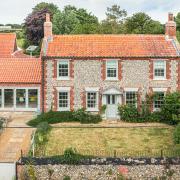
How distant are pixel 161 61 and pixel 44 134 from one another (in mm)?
13038

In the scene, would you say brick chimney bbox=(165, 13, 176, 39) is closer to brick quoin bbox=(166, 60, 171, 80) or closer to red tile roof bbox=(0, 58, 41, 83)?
brick quoin bbox=(166, 60, 171, 80)

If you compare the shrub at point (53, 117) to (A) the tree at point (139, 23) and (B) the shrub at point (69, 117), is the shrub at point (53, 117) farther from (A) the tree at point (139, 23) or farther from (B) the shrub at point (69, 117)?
(A) the tree at point (139, 23)

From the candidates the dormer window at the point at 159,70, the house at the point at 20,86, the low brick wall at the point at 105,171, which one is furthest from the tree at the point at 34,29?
the low brick wall at the point at 105,171

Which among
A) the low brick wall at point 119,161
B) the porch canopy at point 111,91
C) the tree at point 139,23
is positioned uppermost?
the tree at point 139,23

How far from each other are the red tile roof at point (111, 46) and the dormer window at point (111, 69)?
660 mm

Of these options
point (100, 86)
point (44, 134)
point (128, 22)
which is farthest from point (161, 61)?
point (128, 22)

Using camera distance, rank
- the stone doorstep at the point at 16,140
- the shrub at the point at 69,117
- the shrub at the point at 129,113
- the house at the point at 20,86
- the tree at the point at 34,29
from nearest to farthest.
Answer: the stone doorstep at the point at 16,140 → the shrub at the point at 69,117 → the shrub at the point at 129,113 → the house at the point at 20,86 → the tree at the point at 34,29

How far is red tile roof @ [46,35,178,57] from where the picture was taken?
1779 inches

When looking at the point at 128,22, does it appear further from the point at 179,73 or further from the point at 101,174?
the point at 101,174

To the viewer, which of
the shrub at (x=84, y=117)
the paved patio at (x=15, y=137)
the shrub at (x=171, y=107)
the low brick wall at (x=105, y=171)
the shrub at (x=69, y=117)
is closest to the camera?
the low brick wall at (x=105, y=171)

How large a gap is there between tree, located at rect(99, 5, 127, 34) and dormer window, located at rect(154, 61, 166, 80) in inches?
1277

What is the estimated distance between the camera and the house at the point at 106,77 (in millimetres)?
45094

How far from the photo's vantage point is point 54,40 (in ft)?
155

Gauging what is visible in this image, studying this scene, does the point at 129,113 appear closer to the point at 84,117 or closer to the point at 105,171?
the point at 84,117
